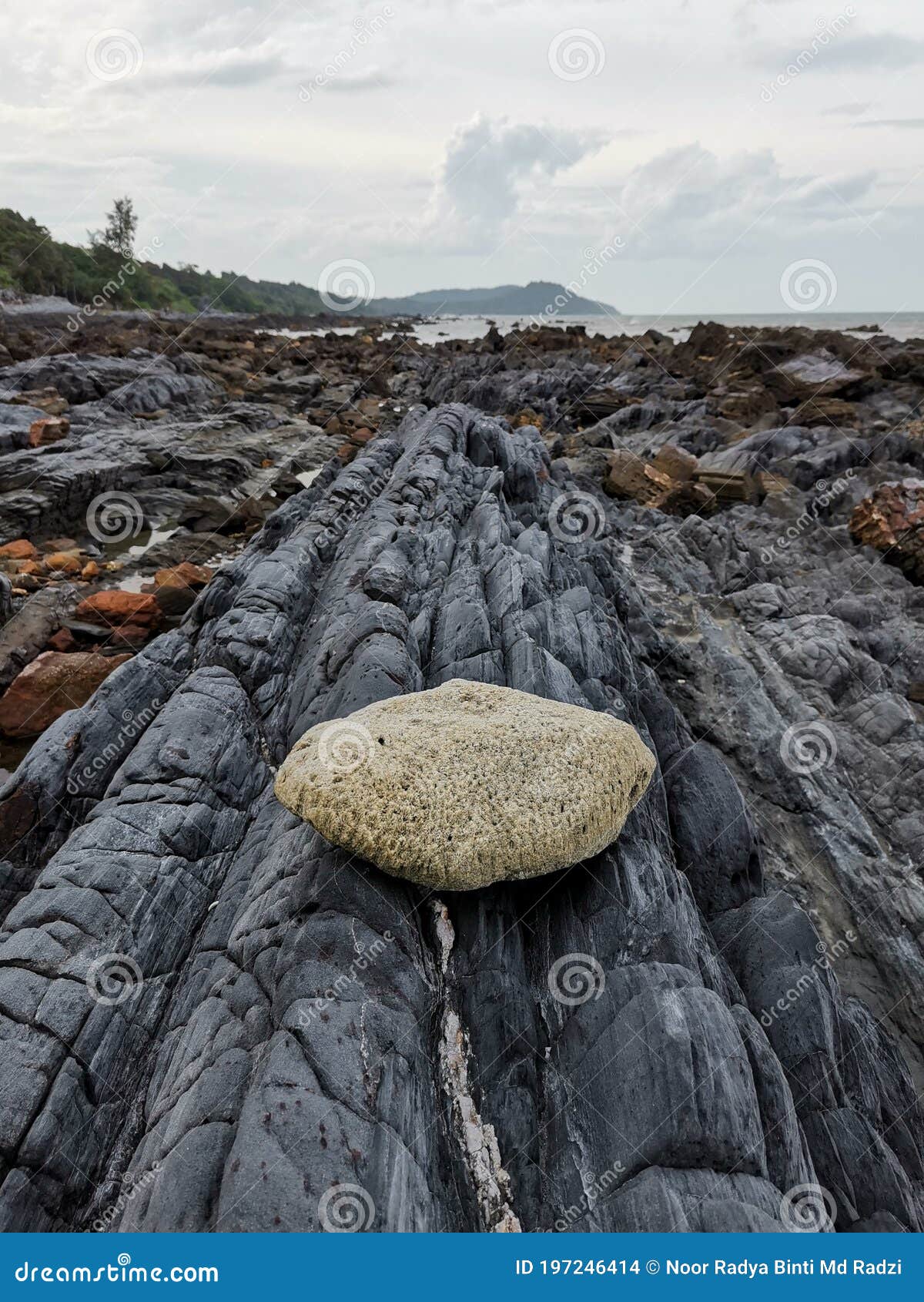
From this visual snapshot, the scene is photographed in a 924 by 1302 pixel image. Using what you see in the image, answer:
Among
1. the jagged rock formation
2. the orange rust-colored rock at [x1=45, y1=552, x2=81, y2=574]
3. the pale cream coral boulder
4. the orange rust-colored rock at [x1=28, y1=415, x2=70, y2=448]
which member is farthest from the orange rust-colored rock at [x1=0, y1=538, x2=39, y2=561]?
the pale cream coral boulder

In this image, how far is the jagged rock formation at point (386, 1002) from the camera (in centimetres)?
532

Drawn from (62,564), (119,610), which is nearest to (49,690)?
(119,610)

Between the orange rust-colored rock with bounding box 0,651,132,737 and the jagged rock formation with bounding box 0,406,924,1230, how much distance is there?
14.2 feet

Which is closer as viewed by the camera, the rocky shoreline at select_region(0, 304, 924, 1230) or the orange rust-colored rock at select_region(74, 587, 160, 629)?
the rocky shoreline at select_region(0, 304, 924, 1230)

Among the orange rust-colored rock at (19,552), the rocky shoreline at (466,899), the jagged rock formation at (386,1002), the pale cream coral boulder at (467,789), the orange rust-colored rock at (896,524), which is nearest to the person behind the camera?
the jagged rock formation at (386,1002)

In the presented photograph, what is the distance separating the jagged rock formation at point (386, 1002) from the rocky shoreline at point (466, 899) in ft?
0.12

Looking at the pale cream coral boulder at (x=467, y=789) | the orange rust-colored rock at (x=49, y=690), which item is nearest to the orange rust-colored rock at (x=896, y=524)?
the pale cream coral boulder at (x=467, y=789)

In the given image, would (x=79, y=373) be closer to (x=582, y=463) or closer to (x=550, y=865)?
(x=582, y=463)

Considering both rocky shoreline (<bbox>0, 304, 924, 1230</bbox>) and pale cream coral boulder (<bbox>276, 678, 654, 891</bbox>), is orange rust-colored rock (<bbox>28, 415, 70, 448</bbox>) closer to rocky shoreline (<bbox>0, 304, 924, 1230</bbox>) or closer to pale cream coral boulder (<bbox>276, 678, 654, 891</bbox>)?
rocky shoreline (<bbox>0, 304, 924, 1230</bbox>)

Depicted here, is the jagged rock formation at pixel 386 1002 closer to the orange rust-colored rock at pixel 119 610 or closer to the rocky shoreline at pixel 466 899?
the rocky shoreline at pixel 466 899

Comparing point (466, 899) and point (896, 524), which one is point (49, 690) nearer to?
point (466, 899)

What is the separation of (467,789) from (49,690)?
41.1 ft

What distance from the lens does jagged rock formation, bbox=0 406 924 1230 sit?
17.4ft

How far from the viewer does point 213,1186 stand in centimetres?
496
